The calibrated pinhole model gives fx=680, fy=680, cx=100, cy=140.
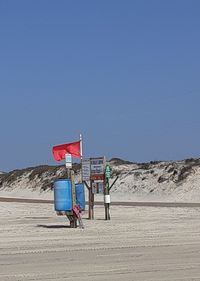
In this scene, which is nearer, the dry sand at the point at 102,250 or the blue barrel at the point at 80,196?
the dry sand at the point at 102,250

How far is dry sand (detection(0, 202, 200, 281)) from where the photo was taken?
1171cm

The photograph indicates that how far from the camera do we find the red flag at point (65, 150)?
81.7 feet

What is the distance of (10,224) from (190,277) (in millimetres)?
14415

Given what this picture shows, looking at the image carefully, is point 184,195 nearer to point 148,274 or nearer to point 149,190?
point 149,190

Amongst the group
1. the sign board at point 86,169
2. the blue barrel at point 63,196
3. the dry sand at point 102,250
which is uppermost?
the sign board at point 86,169

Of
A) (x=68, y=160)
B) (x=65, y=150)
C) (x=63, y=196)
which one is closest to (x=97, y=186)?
(x=65, y=150)

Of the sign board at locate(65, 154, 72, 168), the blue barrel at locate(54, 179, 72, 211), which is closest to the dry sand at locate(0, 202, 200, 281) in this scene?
the blue barrel at locate(54, 179, 72, 211)

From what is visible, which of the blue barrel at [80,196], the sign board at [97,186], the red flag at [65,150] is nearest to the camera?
the blue barrel at [80,196]

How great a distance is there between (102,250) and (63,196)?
7299mm

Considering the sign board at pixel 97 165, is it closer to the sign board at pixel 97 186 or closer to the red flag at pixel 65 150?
the sign board at pixel 97 186

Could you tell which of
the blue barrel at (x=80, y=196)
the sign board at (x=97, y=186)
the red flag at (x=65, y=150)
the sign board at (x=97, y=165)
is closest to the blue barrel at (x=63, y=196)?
the blue barrel at (x=80, y=196)

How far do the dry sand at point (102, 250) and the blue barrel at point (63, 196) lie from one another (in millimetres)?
723

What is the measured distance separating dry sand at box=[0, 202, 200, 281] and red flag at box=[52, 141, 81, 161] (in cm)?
250

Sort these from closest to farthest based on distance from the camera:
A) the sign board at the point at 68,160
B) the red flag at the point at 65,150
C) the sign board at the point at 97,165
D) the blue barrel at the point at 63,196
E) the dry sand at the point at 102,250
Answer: the dry sand at the point at 102,250, the blue barrel at the point at 63,196, the sign board at the point at 68,160, the red flag at the point at 65,150, the sign board at the point at 97,165
